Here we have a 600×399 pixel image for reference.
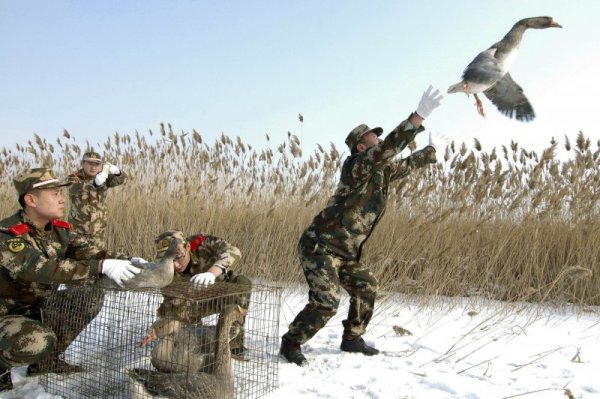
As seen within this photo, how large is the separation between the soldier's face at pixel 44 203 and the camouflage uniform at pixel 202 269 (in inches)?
22.7

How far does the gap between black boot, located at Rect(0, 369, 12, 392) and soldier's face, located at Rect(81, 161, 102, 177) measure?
2.88 metres

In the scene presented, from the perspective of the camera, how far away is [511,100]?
338cm

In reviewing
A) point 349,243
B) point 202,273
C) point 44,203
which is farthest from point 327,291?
point 44,203

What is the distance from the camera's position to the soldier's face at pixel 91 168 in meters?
5.29

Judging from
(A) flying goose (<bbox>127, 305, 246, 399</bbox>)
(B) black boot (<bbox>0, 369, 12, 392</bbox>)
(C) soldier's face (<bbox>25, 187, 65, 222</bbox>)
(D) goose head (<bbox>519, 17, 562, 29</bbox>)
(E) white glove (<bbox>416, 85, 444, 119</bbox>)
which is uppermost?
(D) goose head (<bbox>519, 17, 562, 29</bbox>)

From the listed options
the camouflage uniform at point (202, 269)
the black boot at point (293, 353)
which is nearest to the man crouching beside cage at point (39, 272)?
the camouflage uniform at point (202, 269)

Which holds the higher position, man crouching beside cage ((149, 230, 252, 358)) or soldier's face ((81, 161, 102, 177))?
soldier's face ((81, 161, 102, 177))

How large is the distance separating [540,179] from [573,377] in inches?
144

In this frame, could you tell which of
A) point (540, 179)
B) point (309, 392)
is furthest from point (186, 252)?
point (540, 179)

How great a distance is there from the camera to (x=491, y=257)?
18.1 feet

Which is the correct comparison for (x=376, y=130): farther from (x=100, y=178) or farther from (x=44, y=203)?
(x=100, y=178)

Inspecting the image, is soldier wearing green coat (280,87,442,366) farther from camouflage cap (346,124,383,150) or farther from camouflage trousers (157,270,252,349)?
camouflage trousers (157,270,252,349)

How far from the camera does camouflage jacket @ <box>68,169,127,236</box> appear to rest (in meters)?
5.25

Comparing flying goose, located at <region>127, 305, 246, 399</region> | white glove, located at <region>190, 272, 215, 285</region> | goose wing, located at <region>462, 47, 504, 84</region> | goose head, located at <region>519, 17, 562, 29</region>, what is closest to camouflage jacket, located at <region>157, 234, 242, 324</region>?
white glove, located at <region>190, 272, 215, 285</region>
